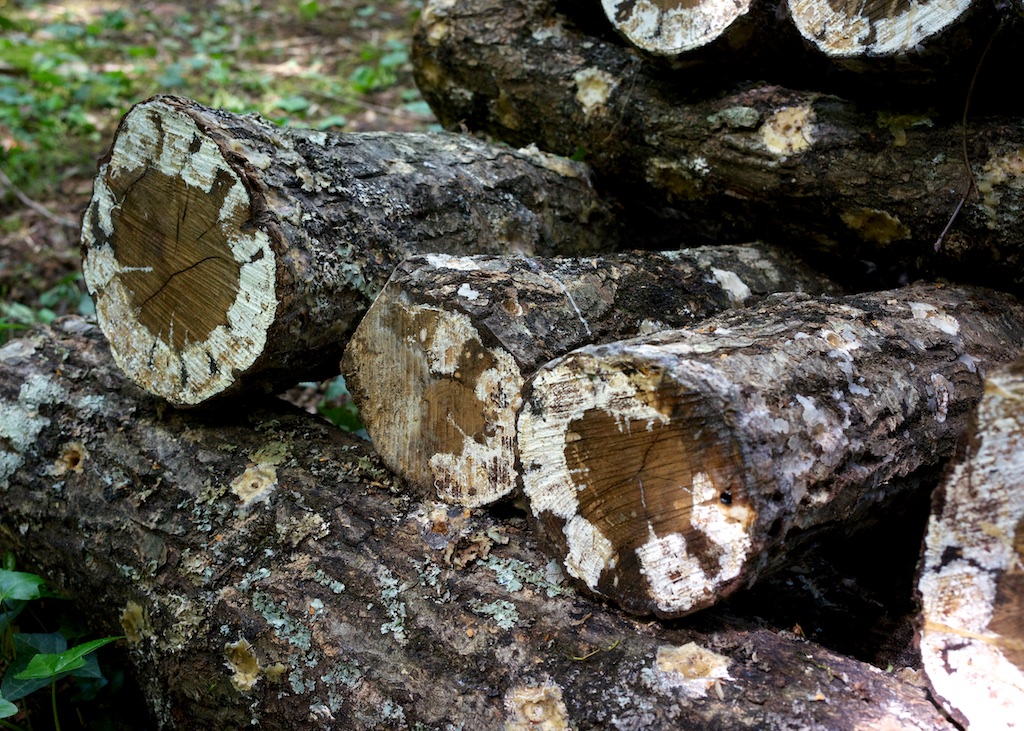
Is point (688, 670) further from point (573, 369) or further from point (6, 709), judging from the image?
point (6, 709)

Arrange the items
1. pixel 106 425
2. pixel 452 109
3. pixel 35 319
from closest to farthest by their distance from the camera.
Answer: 1. pixel 106 425
2. pixel 452 109
3. pixel 35 319

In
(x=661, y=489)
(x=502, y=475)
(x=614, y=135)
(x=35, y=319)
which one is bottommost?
(x=35, y=319)

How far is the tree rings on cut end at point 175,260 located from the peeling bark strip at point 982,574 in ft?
4.64

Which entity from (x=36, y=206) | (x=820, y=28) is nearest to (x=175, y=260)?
(x=820, y=28)

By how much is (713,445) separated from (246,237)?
3.76 feet

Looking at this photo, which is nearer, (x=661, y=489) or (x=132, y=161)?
(x=661, y=489)

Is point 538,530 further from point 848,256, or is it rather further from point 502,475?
point 848,256

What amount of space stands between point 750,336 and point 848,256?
0.96 meters

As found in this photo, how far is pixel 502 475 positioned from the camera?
179 centimetres

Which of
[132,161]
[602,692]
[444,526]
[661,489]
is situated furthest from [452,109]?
[602,692]

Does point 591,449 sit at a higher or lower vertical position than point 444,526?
higher

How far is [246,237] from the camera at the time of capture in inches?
73.9

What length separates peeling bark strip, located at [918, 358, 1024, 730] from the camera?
123cm

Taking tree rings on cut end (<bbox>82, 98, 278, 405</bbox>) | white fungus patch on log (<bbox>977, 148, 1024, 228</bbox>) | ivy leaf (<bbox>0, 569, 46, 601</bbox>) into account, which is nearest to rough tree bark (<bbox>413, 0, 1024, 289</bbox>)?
white fungus patch on log (<bbox>977, 148, 1024, 228</bbox>)
